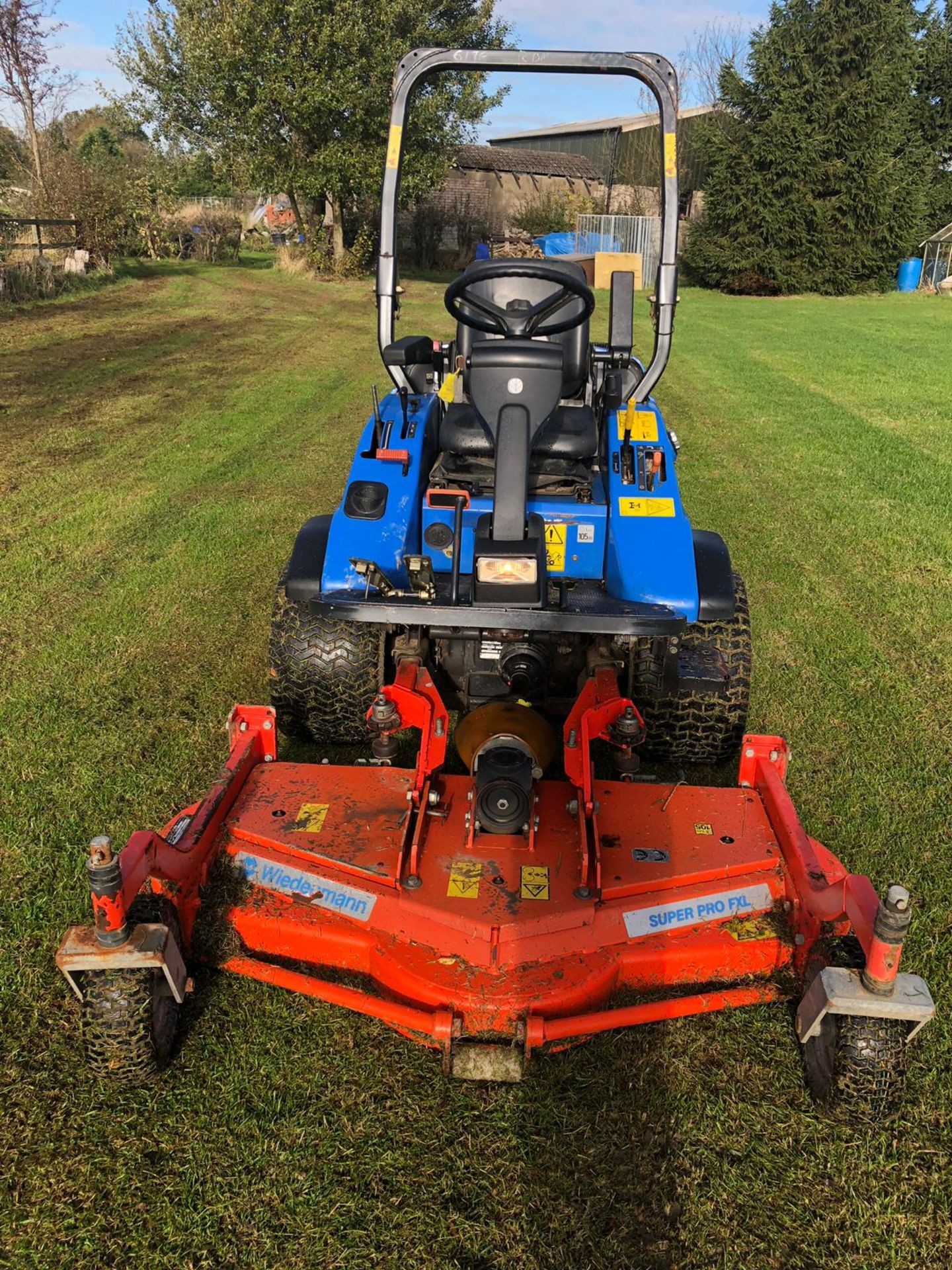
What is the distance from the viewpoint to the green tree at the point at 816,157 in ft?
88.5

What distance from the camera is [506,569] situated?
2.84 metres

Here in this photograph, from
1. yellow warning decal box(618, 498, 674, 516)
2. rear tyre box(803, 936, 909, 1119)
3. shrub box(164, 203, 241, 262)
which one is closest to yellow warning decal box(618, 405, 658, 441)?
yellow warning decal box(618, 498, 674, 516)

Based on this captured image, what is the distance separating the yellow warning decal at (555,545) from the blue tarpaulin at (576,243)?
82.4ft

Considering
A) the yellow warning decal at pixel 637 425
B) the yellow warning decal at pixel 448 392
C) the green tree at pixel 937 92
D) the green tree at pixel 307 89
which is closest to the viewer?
the yellow warning decal at pixel 637 425

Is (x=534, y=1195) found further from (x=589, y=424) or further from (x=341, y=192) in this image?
(x=341, y=192)

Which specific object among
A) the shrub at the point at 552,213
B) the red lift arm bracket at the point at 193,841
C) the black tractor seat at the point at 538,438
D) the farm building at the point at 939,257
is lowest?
the red lift arm bracket at the point at 193,841

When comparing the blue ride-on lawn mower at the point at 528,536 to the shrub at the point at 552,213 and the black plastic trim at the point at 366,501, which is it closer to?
the black plastic trim at the point at 366,501

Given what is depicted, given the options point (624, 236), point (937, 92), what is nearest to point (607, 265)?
point (624, 236)

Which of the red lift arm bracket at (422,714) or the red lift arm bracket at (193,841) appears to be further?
the red lift arm bracket at (422,714)

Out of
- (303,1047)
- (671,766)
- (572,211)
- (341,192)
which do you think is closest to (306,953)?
(303,1047)

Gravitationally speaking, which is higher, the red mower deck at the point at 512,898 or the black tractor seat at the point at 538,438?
the black tractor seat at the point at 538,438

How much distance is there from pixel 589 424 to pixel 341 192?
2291 cm

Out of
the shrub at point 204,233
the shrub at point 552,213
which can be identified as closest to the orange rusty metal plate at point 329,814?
the shrub at point 204,233

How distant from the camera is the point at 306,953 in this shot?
2750 mm
